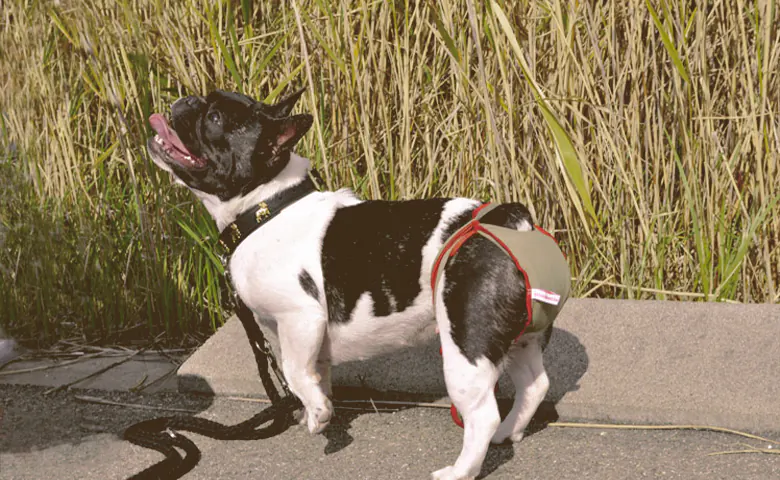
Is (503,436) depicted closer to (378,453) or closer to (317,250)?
(378,453)

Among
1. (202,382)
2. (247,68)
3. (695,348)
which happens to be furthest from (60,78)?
(695,348)

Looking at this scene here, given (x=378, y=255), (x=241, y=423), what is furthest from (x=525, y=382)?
(x=241, y=423)

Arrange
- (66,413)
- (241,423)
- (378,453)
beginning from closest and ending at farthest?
1. (378,453)
2. (241,423)
3. (66,413)

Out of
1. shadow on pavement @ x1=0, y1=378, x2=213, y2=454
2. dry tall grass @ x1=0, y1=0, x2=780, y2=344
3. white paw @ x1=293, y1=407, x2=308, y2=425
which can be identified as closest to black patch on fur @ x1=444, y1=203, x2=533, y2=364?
white paw @ x1=293, y1=407, x2=308, y2=425

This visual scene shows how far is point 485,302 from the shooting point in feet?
7.72

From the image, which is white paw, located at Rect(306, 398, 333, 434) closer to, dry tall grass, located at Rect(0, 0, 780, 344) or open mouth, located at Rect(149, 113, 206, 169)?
open mouth, located at Rect(149, 113, 206, 169)

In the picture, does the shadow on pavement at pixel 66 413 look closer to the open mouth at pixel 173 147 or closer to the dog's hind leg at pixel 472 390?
the open mouth at pixel 173 147

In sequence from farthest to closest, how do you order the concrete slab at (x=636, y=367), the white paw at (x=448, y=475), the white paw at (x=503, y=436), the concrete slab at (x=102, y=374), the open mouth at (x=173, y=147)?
the concrete slab at (x=102, y=374)
the concrete slab at (x=636, y=367)
the white paw at (x=503, y=436)
the open mouth at (x=173, y=147)
the white paw at (x=448, y=475)

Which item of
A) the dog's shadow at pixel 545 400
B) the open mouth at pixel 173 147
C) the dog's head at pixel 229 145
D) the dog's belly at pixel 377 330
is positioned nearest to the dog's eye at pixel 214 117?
the dog's head at pixel 229 145

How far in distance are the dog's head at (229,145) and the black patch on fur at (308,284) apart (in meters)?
0.32

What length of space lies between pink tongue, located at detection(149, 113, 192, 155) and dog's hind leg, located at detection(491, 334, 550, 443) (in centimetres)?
116

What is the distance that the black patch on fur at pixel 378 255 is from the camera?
100 inches

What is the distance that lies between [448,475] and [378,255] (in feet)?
2.10

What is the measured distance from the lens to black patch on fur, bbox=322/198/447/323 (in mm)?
2549
